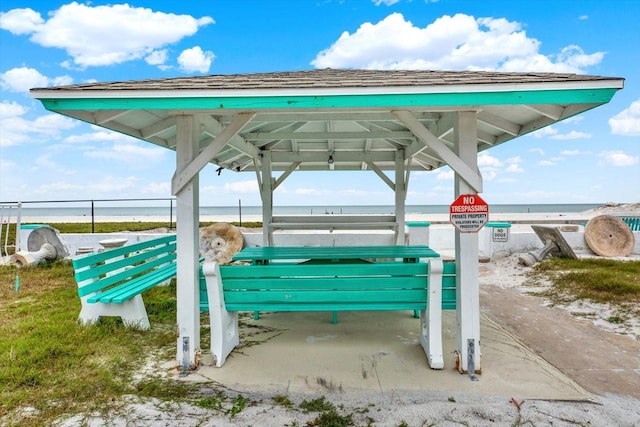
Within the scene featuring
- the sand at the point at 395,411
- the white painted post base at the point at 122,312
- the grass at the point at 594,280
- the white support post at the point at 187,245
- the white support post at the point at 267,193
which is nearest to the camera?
the sand at the point at 395,411

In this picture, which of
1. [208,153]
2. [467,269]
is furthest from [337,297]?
[208,153]

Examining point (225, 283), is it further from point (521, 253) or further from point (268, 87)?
point (521, 253)

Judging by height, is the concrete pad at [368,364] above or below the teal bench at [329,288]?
below

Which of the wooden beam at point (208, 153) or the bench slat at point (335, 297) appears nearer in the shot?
the wooden beam at point (208, 153)

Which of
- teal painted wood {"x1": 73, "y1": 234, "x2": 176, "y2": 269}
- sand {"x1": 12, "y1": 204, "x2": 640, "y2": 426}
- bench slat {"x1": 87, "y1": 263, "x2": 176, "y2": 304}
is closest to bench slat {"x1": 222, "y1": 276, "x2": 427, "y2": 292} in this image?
sand {"x1": 12, "y1": 204, "x2": 640, "y2": 426}

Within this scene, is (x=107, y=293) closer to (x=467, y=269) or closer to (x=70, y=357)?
(x=70, y=357)

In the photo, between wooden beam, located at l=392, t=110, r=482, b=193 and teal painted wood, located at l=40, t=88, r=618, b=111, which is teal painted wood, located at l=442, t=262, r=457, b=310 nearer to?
wooden beam, located at l=392, t=110, r=482, b=193

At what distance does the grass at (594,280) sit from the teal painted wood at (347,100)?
3854 mm

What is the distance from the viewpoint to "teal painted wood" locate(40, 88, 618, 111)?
2.76 m

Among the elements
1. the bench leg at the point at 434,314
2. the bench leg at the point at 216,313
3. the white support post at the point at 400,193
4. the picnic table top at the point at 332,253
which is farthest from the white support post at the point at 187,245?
the white support post at the point at 400,193

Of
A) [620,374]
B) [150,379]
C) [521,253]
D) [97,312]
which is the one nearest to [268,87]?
[150,379]

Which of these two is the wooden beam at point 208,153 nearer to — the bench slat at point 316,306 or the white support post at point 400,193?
the bench slat at point 316,306

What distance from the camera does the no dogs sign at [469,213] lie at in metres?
3.15

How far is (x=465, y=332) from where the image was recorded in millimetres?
3223
